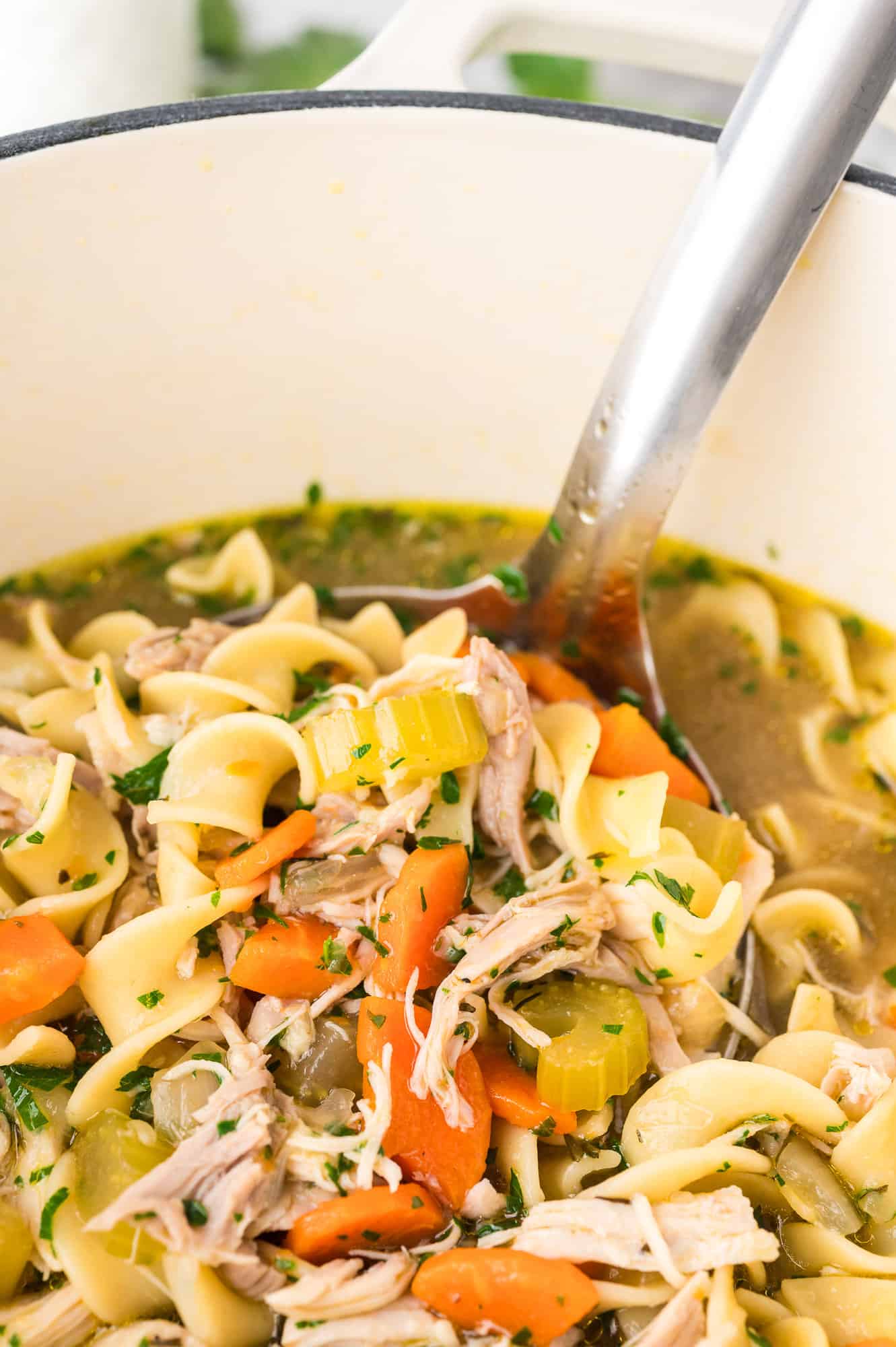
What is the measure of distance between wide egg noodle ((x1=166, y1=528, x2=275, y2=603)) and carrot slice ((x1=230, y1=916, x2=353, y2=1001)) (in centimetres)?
126

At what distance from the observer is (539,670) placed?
380 centimetres

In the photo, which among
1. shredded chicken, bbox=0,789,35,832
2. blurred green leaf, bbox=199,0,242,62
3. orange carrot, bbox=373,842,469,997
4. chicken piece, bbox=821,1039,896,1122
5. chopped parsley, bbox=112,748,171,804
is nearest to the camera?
orange carrot, bbox=373,842,469,997

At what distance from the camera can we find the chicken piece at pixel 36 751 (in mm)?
3379

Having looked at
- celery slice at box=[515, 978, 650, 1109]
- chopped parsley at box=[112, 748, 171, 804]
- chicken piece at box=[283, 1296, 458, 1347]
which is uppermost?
celery slice at box=[515, 978, 650, 1109]

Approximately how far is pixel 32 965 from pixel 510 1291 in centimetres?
131

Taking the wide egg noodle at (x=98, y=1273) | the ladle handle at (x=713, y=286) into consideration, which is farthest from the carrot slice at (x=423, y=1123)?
the ladle handle at (x=713, y=286)

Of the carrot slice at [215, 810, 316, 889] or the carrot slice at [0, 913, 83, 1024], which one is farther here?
the carrot slice at [215, 810, 316, 889]

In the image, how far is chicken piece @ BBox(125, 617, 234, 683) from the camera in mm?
3588

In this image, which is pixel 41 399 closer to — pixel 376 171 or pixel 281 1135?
pixel 376 171

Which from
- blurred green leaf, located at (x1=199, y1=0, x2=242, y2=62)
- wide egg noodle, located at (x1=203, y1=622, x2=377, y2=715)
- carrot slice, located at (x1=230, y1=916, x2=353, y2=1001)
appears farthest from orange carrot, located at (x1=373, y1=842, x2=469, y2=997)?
blurred green leaf, located at (x1=199, y1=0, x2=242, y2=62)

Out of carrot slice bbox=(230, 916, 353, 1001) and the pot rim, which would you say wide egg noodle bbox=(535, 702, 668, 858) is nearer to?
carrot slice bbox=(230, 916, 353, 1001)

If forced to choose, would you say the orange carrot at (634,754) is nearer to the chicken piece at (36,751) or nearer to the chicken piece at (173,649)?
the chicken piece at (173,649)

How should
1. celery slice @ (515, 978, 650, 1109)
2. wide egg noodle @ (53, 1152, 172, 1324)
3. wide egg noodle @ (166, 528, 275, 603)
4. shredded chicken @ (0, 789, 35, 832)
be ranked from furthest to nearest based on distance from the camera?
wide egg noodle @ (166, 528, 275, 603) → shredded chicken @ (0, 789, 35, 832) → celery slice @ (515, 978, 650, 1109) → wide egg noodle @ (53, 1152, 172, 1324)

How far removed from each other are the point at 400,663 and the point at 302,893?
3.13ft
